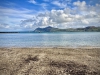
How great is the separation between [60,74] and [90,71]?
10.5 feet

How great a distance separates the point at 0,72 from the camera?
32.4 ft

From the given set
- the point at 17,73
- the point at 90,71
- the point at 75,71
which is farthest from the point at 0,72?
the point at 90,71

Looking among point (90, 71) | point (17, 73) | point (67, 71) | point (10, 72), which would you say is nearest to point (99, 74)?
point (90, 71)

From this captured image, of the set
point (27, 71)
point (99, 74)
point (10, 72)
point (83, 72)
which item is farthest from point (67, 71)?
point (10, 72)

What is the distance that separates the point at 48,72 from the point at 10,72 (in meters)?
3.92

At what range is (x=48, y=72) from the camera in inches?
386

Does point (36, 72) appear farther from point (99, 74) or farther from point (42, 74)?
point (99, 74)

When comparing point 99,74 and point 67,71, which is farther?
point 67,71

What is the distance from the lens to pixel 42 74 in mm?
9430

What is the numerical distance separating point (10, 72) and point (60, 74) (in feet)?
16.8

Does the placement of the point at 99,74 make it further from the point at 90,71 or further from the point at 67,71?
the point at 67,71

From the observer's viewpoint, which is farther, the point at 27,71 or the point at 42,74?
the point at 27,71

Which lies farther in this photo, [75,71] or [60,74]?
[75,71]

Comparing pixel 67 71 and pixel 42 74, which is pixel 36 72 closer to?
pixel 42 74
